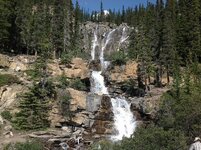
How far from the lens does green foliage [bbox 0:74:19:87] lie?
217 feet

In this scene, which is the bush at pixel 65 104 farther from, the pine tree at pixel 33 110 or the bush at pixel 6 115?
the bush at pixel 6 115

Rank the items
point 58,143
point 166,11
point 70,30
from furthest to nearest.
Result: point 70,30 → point 166,11 → point 58,143

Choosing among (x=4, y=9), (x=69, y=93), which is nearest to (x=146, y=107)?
(x=69, y=93)

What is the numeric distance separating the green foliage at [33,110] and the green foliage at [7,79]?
20.8ft

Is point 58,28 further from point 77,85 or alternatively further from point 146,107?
point 146,107

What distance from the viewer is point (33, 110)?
58188mm

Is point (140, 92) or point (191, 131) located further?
point (140, 92)

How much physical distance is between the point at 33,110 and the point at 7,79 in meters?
10.8

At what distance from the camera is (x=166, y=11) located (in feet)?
319

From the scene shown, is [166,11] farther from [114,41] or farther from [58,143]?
[58,143]

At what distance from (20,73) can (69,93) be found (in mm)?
12576

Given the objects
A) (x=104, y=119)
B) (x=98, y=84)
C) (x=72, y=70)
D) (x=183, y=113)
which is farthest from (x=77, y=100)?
(x=183, y=113)

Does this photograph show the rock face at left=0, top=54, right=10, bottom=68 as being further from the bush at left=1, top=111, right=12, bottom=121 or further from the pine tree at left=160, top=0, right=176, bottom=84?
the pine tree at left=160, top=0, right=176, bottom=84

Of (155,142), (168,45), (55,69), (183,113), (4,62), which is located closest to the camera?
(155,142)
